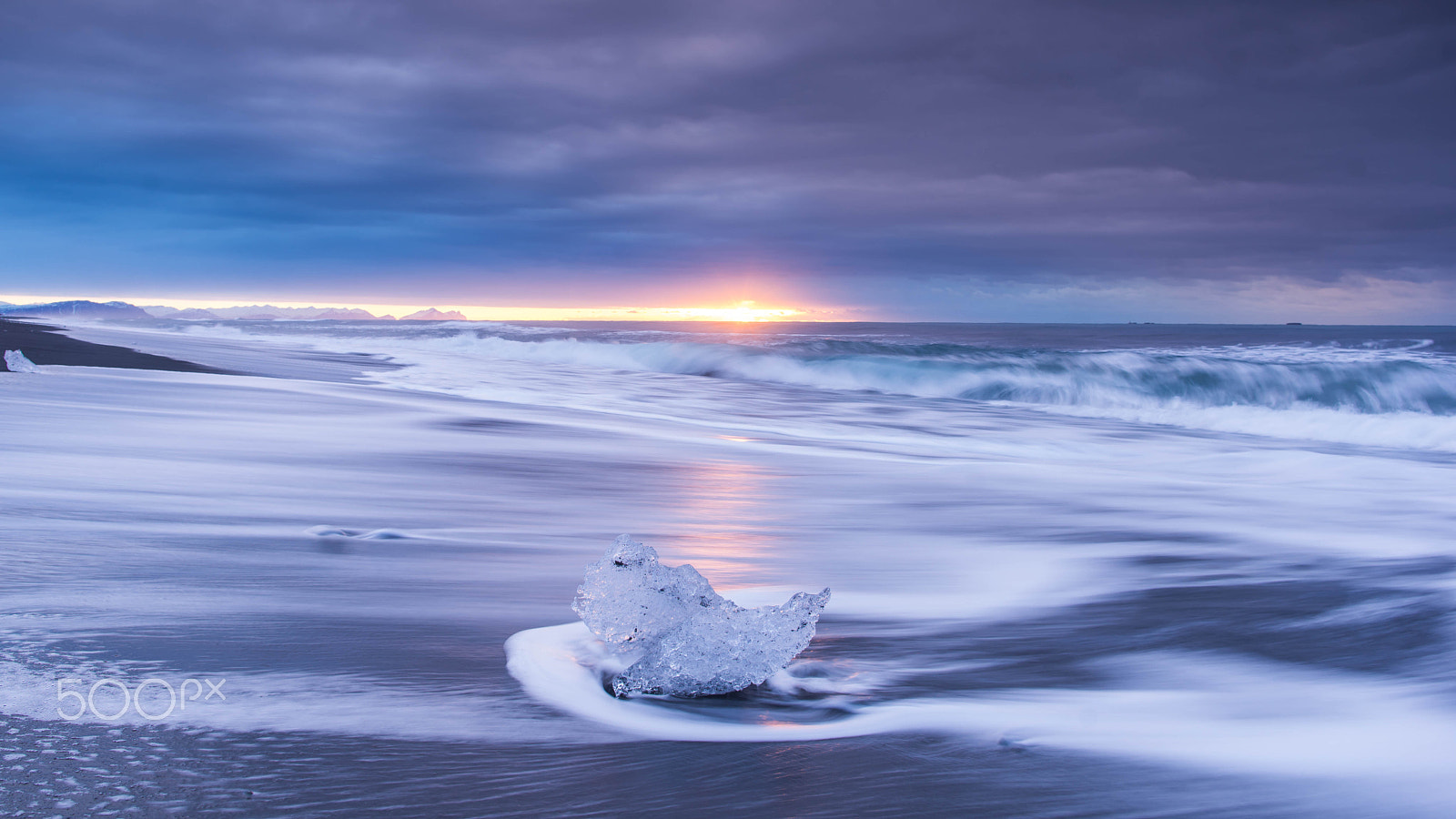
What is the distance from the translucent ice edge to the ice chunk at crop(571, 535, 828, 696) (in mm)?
85

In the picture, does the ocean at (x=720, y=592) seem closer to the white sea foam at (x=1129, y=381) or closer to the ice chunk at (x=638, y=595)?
the ice chunk at (x=638, y=595)

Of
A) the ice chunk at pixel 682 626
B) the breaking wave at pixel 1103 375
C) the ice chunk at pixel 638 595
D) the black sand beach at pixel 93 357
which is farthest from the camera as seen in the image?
the breaking wave at pixel 1103 375

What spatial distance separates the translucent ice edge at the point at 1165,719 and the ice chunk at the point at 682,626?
9 cm

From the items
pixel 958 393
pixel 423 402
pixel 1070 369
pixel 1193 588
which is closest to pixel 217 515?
pixel 1193 588

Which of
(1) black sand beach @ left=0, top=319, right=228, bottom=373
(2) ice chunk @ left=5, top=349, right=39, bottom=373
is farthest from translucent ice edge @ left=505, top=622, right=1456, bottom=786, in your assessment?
(1) black sand beach @ left=0, top=319, right=228, bottom=373

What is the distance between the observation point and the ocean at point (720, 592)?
5.61 feet

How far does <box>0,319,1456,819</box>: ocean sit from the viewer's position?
1709 mm

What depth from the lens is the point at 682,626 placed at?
2.15 m

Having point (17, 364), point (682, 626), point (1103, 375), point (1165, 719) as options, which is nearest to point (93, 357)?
point (17, 364)

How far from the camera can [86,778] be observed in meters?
1.56

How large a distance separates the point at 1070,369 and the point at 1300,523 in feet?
61.0

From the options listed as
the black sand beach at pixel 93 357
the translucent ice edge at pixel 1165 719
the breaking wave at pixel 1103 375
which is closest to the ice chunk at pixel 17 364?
the black sand beach at pixel 93 357

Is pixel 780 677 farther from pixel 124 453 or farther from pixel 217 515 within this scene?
pixel 124 453

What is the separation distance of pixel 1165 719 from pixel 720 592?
1.54 m
